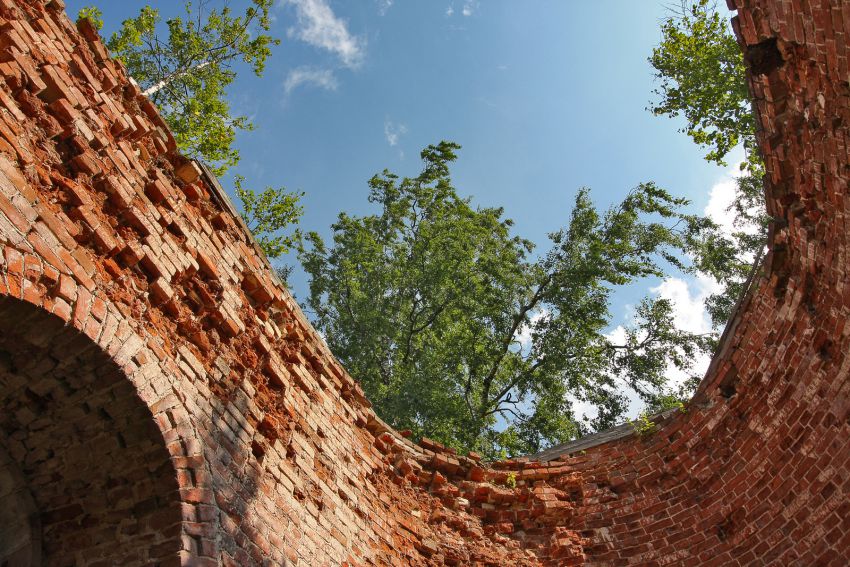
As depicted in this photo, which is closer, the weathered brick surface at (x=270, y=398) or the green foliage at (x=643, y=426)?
the weathered brick surface at (x=270, y=398)

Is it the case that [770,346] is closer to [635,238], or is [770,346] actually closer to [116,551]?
[116,551]

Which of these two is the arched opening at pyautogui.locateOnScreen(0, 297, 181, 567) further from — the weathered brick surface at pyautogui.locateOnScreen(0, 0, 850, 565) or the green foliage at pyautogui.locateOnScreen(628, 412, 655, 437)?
the green foliage at pyautogui.locateOnScreen(628, 412, 655, 437)

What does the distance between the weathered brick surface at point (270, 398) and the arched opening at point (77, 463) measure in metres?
0.01

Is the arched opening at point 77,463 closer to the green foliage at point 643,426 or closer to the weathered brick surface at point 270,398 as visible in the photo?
the weathered brick surface at point 270,398

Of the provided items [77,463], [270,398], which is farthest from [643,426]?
[77,463]

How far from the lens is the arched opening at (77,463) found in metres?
3.46

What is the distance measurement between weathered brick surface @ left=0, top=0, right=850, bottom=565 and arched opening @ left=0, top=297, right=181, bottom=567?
0.6 inches

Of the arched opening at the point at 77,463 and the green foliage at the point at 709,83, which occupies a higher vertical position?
the green foliage at the point at 709,83

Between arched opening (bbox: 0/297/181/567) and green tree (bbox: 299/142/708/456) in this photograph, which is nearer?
arched opening (bbox: 0/297/181/567)

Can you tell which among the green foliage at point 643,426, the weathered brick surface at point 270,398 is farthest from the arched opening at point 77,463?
the green foliage at point 643,426

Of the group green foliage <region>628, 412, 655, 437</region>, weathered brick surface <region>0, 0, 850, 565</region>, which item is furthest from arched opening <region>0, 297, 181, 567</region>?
green foliage <region>628, 412, 655, 437</region>

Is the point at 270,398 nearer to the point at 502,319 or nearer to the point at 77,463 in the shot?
the point at 77,463

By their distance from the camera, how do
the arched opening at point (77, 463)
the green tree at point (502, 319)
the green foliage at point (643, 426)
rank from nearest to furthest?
the arched opening at point (77, 463) → the green foliage at point (643, 426) → the green tree at point (502, 319)

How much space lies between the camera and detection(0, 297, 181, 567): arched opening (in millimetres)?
3455
